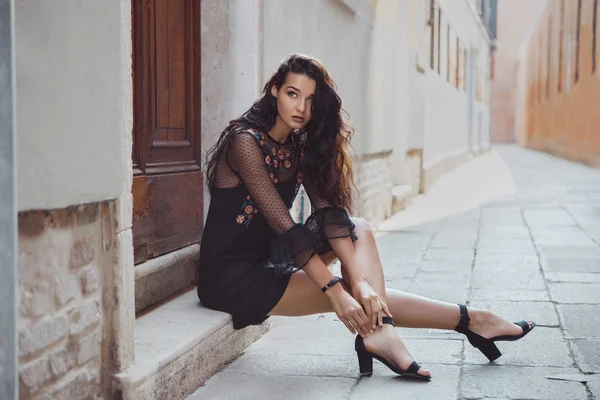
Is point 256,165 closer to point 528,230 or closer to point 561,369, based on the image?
point 561,369

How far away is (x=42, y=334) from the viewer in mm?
2289

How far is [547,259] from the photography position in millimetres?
6203

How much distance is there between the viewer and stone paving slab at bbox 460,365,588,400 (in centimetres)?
307

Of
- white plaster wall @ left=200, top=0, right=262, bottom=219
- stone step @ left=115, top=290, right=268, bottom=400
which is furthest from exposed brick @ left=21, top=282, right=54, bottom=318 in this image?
white plaster wall @ left=200, top=0, right=262, bottom=219

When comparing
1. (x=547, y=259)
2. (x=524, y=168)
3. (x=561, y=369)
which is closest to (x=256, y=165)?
(x=561, y=369)

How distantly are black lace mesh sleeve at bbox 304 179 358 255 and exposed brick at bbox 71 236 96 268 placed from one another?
3.63ft

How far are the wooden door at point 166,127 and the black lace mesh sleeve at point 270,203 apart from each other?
0.56m

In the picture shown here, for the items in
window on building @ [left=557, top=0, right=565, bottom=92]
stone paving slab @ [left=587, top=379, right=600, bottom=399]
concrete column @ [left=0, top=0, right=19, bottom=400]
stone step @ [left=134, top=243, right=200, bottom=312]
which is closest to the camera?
concrete column @ [left=0, top=0, right=19, bottom=400]

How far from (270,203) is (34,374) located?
1308 mm

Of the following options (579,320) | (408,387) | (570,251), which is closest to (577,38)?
(570,251)

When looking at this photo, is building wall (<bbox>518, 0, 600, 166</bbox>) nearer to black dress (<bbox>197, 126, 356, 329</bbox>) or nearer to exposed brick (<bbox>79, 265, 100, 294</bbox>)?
black dress (<bbox>197, 126, 356, 329</bbox>)

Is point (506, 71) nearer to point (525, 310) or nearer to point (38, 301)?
point (525, 310)

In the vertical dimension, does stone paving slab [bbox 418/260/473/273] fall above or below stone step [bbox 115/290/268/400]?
below

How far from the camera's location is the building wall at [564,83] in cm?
1889
